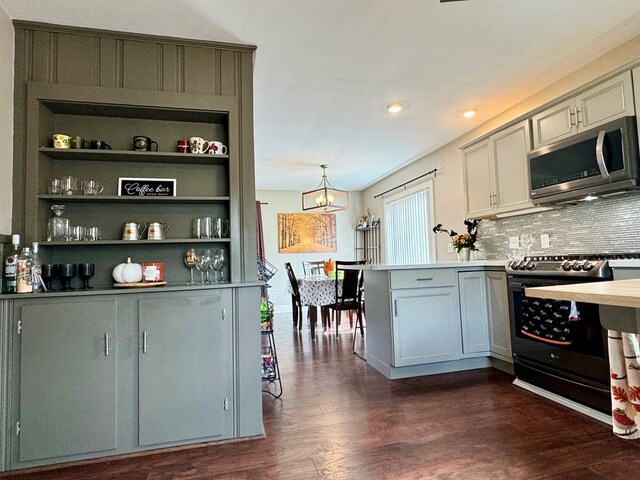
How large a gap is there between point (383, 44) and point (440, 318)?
2.19 meters

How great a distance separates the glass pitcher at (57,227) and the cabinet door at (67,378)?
16.6 inches

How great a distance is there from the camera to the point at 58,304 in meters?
1.88

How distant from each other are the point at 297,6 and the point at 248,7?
0.91 ft

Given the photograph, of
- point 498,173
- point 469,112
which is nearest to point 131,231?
point 498,173

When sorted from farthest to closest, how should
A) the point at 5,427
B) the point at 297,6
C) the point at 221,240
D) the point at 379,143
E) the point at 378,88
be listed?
the point at 379,143 → the point at 378,88 → the point at 221,240 → the point at 297,6 → the point at 5,427

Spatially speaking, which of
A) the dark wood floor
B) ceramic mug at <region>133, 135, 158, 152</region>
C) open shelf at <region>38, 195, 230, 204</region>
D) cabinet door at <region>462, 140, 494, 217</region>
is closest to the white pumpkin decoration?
open shelf at <region>38, 195, 230, 204</region>

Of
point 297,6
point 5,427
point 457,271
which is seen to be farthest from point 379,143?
point 5,427

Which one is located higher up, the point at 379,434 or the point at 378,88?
the point at 378,88

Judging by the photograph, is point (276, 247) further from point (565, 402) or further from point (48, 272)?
point (565, 402)

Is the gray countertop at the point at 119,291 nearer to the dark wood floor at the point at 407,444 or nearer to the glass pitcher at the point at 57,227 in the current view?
the glass pitcher at the point at 57,227

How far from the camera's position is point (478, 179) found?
12.0ft

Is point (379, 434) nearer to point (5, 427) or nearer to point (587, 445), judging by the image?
point (587, 445)

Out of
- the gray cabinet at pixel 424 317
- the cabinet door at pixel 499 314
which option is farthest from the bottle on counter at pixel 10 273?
the cabinet door at pixel 499 314

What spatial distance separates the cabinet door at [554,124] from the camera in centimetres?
268
